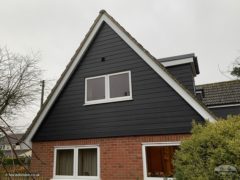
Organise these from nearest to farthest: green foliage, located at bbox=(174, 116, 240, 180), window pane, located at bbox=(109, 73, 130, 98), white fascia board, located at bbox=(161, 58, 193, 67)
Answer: green foliage, located at bbox=(174, 116, 240, 180), window pane, located at bbox=(109, 73, 130, 98), white fascia board, located at bbox=(161, 58, 193, 67)

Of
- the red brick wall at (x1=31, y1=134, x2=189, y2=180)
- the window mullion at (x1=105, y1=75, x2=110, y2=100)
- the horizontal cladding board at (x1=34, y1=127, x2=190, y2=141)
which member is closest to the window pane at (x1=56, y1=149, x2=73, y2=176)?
the horizontal cladding board at (x1=34, y1=127, x2=190, y2=141)

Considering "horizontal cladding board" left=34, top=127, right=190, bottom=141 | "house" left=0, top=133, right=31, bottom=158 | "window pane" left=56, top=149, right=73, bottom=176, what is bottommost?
"window pane" left=56, top=149, right=73, bottom=176

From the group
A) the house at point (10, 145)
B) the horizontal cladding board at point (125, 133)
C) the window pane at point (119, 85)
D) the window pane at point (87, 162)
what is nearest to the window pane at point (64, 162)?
the window pane at point (87, 162)

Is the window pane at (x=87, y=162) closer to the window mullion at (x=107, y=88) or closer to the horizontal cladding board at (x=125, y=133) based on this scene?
the horizontal cladding board at (x=125, y=133)

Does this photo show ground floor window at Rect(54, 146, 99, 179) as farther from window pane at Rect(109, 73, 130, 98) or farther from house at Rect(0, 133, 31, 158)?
house at Rect(0, 133, 31, 158)

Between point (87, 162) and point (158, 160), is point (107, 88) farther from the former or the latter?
point (158, 160)

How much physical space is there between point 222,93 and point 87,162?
12915mm

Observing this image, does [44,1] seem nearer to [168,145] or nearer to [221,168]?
[168,145]

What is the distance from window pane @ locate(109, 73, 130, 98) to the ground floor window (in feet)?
7.91

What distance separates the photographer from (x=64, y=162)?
10.1 metres

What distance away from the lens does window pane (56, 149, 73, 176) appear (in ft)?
32.4

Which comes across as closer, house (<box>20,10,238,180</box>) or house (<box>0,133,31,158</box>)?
house (<box>0,133,31,158</box>)

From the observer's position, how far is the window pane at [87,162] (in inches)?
372

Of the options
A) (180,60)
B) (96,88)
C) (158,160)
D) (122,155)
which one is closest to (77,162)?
(122,155)
